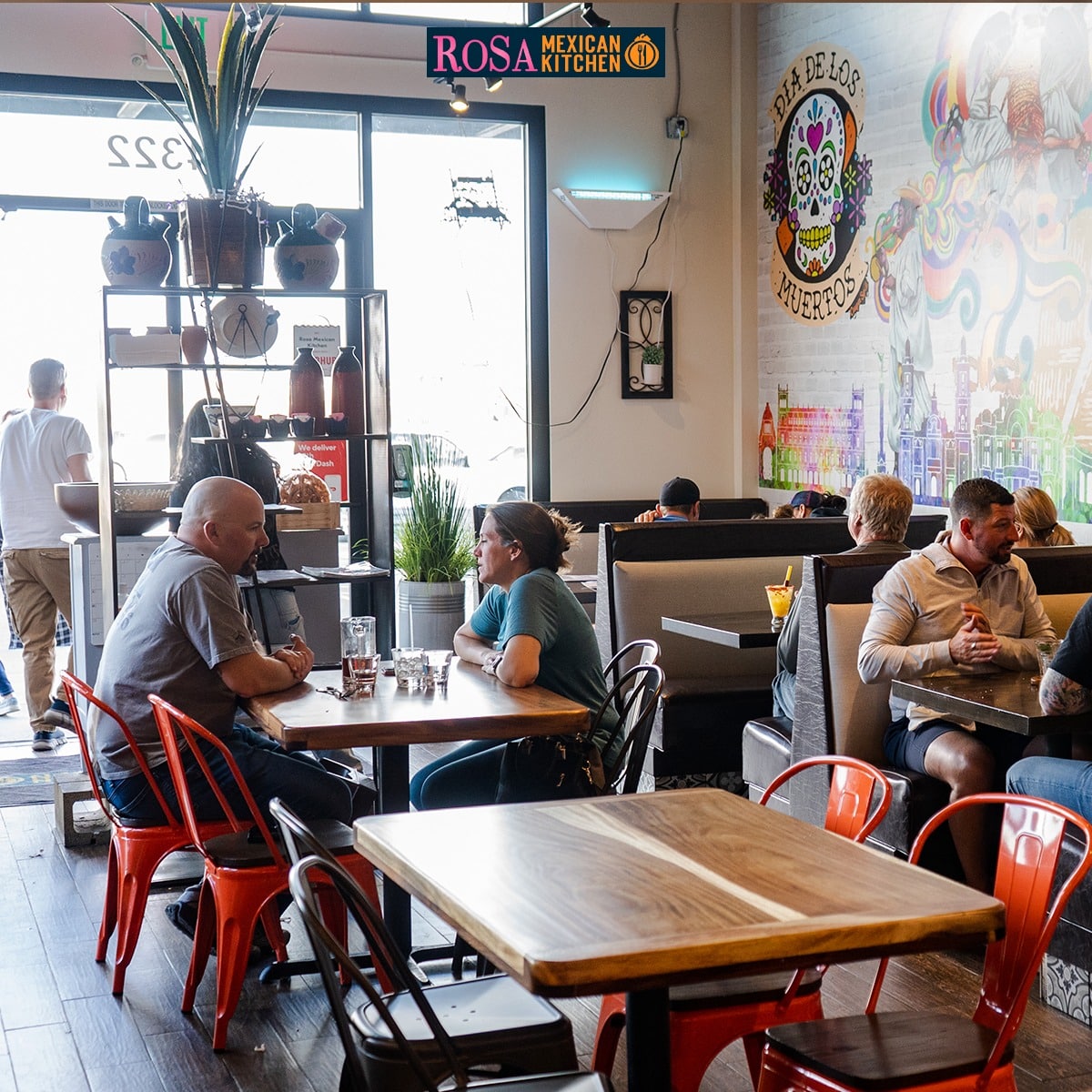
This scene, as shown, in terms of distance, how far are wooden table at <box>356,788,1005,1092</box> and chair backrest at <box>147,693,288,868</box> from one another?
0.96 metres

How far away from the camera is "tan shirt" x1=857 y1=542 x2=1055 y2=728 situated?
4.07m

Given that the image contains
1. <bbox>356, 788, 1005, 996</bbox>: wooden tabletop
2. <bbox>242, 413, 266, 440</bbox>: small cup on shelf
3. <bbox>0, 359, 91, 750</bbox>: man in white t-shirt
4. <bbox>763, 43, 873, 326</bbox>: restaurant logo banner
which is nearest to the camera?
<bbox>356, 788, 1005, 996</bbox>: wooden tabletop

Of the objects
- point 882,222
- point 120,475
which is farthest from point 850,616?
point 120,475

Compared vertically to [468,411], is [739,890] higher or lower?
lower

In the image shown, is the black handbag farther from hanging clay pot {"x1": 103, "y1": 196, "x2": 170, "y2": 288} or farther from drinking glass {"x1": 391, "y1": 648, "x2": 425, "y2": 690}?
hanging clay pot {"x1": 103, "y1": 196, "x2": 170, "y2": 288}

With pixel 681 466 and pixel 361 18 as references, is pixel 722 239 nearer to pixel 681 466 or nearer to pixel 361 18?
pixel 681 466

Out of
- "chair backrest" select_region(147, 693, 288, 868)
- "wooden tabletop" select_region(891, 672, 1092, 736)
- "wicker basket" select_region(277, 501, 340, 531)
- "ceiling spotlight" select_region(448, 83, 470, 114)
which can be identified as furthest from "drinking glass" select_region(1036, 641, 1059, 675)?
"ceiling spotlight" select_region(448, 83, 470, 114)

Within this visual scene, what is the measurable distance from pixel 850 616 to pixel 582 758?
1.18m

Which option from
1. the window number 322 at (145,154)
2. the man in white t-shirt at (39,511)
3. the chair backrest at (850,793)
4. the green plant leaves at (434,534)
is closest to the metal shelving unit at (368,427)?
the man in white t-shirt at (39,511)

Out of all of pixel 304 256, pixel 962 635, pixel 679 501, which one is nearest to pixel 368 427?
pixel 304 256

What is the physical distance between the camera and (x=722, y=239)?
30.0 ft

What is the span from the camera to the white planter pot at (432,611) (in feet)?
27.5

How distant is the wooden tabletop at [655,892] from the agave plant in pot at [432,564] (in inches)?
232

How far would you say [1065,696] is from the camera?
332cm
